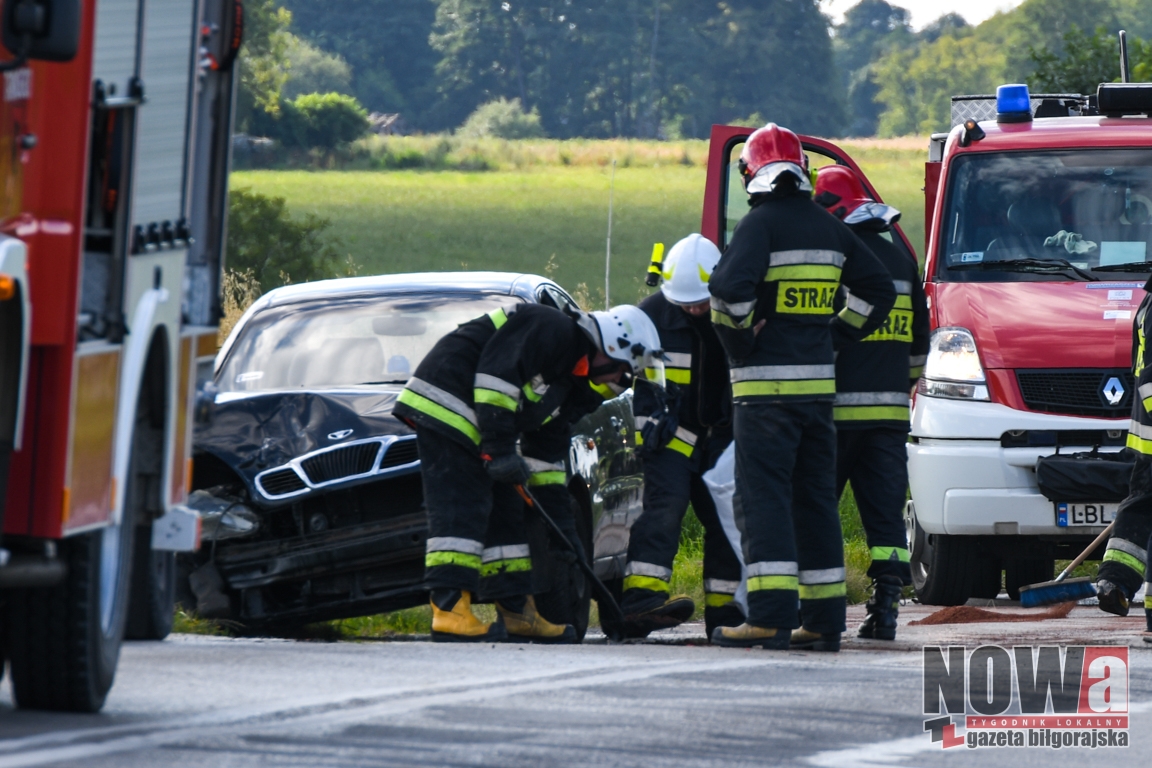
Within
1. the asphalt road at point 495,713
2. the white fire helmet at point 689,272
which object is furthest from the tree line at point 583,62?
the asphalt road at point 495,713

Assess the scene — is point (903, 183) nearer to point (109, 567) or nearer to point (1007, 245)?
point (1007, 245)

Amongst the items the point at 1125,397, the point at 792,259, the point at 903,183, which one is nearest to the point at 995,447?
the point at 1125,397

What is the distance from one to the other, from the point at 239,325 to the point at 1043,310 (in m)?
3.87

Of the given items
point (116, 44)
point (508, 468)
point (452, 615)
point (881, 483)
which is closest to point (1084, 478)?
point (881, 483)

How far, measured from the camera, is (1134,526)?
29.1 feet

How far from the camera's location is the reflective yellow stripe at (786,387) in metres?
7.90

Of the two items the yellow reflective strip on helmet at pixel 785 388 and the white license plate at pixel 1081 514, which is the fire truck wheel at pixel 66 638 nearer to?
the yellow reflective strip on helmet at pixel 785 388

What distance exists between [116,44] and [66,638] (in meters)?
1.54

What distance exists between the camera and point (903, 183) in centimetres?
5709

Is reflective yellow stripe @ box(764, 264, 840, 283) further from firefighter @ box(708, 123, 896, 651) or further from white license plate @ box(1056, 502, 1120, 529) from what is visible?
white license plate @ box(1056, 502, 1120, 529)

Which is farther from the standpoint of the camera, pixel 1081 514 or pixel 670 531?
pixel 1081 514

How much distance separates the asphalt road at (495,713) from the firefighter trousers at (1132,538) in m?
1.38

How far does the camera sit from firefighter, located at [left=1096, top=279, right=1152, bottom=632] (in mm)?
8688

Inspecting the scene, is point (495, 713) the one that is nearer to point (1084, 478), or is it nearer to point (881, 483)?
point (881, 483)
